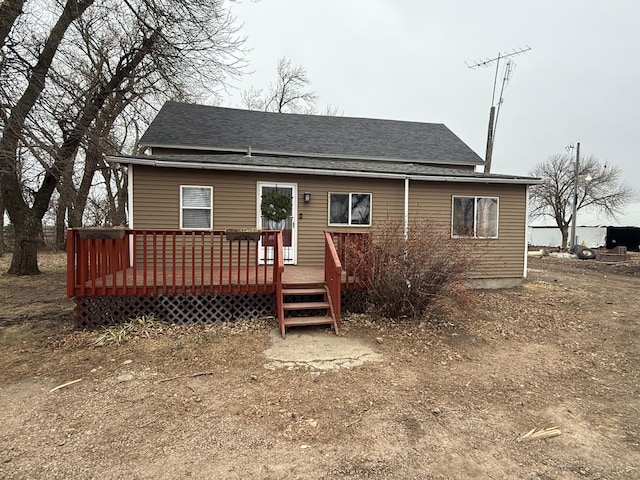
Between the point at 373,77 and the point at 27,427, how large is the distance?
958 inches

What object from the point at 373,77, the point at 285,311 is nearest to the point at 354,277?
the point at 285,311

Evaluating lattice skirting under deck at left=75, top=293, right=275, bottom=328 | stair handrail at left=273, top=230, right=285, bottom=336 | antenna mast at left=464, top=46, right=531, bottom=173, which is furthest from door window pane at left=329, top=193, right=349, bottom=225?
antenna mast at left=464, top=46, right=531, bottom=173

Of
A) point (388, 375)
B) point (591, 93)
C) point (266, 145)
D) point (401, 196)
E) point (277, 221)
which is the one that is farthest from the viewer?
point (591, 93)

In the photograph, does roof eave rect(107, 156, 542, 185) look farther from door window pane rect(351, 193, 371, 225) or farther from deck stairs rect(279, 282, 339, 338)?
deck stairs rect(279, 282, 339, 338)

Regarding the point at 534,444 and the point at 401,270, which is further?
the point at 401,270

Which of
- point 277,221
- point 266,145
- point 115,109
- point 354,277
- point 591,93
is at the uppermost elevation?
point 591,93

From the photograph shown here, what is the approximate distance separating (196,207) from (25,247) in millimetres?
6926

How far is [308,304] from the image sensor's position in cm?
574

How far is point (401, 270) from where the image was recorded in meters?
5.64

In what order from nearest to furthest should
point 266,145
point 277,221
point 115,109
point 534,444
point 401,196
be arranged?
point 534,444
point 277,221
point 401,196
point 266,145
point 115,109

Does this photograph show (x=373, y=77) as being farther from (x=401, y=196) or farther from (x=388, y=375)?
(x=388, y=375)

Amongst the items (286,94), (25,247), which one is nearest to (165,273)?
(25,247)

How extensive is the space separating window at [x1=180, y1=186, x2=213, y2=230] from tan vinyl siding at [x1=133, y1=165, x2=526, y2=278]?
0.11m

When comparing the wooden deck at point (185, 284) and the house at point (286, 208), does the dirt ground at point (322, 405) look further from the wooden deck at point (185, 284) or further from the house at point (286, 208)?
the house at point (286, 208)
